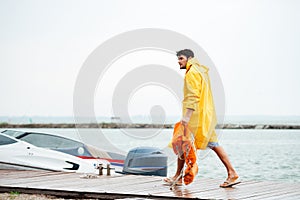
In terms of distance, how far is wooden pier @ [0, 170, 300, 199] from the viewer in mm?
7020

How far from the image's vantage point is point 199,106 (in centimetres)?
725

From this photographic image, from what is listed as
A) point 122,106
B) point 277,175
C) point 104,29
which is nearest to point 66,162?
point 122,106

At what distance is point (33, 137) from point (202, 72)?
14.2 feet

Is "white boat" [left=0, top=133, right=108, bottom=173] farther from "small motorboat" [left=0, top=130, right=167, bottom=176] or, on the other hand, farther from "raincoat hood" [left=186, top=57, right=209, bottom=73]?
"raincoat hood" [left=186, top=57, right=209, bottom=73]

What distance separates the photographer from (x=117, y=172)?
32.8 ft

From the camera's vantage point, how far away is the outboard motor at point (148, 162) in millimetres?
9484

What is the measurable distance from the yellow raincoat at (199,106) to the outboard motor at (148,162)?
227cm

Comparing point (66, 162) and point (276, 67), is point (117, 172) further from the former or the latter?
point (276, 67)

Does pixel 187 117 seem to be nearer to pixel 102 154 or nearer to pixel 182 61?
pixel 182 61

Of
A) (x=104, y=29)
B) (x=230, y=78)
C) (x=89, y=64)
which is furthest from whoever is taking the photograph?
(x=230, y=78)

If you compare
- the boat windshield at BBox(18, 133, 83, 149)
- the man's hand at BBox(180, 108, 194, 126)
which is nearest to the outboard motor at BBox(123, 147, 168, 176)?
the boat windshield at BBox(18, 133, 83, 149)

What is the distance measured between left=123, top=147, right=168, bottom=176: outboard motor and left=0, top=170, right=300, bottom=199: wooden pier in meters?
0.61

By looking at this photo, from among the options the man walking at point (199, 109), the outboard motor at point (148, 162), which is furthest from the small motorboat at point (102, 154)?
the man walking at point (199, 109)

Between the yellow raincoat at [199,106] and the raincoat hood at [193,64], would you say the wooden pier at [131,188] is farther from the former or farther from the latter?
the raincoat hood at [193,64]
